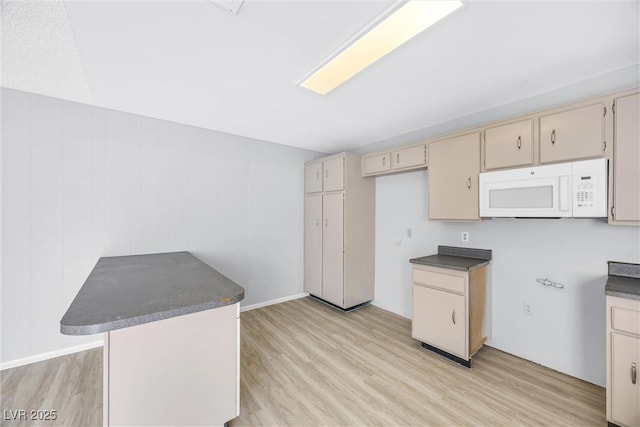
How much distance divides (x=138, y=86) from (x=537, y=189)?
3368 mm

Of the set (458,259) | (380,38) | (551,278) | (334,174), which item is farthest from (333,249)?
(380,38)

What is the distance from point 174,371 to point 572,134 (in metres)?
3.01

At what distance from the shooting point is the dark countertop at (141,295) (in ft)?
3.52

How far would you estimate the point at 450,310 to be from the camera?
2.34m

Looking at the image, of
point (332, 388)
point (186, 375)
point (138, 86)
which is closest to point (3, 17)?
point (138, 86)

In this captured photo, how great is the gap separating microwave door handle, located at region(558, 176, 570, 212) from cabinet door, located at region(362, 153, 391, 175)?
1622 mm

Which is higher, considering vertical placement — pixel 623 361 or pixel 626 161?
pixel 626 161

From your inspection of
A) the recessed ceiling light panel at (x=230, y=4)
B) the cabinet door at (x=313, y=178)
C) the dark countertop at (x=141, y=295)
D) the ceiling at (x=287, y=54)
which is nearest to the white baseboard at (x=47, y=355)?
the dark countertop at (x=141, y=295)

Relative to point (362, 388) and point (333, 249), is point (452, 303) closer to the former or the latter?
point (362, 388)

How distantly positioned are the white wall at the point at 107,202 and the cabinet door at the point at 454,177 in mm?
2203

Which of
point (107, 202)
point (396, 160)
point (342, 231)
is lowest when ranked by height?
point (342, 231)

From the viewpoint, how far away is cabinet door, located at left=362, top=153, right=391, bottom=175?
3.21 metres

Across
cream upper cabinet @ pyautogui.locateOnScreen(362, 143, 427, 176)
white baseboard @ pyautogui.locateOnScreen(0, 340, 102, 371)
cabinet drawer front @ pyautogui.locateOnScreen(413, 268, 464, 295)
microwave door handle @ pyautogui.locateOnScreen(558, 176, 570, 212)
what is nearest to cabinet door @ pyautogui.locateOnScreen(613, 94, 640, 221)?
microwave door handle @ pyautogui.locateOnScreen(558, 176, 570, 212)

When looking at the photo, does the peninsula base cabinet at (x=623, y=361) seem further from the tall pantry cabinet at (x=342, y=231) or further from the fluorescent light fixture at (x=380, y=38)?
the tall pantry cabinet at (x=342, y=231)
